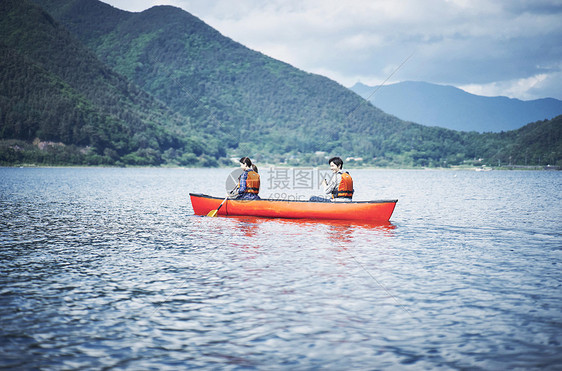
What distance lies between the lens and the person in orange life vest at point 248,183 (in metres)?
22.0

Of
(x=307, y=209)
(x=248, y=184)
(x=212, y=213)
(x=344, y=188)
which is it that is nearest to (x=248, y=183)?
(x=248, y=184)

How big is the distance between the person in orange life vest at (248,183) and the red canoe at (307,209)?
0.37 m

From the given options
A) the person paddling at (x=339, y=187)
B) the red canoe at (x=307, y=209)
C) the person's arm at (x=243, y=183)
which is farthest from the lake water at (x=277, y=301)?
the person's arm at (x=243, y=183)

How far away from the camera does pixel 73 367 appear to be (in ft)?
20.1

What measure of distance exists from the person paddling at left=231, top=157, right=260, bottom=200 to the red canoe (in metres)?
0.37

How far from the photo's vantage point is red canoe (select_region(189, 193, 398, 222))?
66.8ft

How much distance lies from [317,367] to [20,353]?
4127 millimetres

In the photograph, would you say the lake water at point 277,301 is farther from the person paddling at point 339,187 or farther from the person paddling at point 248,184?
the person paddling at point 248,184

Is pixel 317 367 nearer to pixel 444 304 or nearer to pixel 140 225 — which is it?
pixel 444 304

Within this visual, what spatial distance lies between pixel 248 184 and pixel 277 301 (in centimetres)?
1331

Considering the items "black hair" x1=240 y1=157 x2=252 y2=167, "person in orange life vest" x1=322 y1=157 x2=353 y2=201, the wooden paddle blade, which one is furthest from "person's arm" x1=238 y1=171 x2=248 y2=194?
"person in orange life vest" x1=322 y1=157 x2=353 y2=201

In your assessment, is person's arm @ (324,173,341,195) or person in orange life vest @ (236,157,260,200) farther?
person in orange life vest @ (236,157,260,200)

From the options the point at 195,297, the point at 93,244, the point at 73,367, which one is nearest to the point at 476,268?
the point at 195,297

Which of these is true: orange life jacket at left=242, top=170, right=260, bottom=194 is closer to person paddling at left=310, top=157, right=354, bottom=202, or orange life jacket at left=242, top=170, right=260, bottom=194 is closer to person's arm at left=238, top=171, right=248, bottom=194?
person's arm at left=238, top=171, right=248, bottom=194
